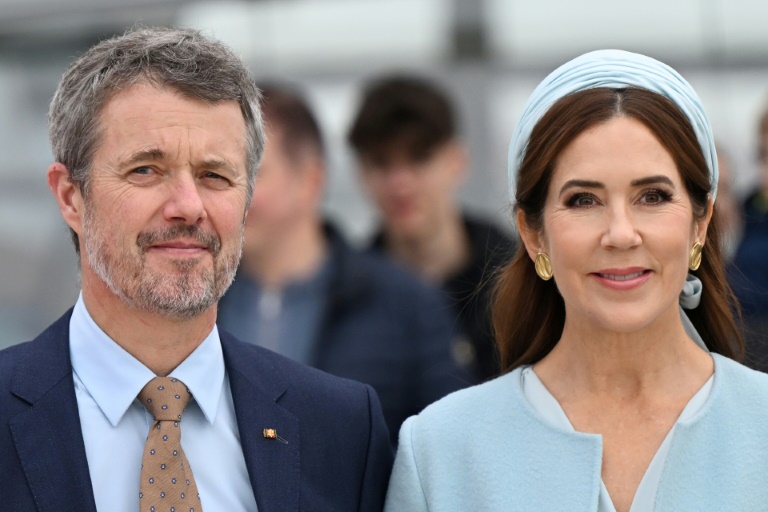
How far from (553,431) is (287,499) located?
0.65m

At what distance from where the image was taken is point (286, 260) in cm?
527

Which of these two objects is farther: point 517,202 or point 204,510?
point 517,202

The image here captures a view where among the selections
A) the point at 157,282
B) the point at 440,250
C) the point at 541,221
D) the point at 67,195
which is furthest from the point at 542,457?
the point at 440,250

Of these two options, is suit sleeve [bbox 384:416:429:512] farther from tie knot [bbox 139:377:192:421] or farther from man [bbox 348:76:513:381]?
man [bbox 348:76:513:381]

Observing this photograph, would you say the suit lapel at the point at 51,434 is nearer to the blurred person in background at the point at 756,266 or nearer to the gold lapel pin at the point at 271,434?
the gold lapel pin at the point at 271,434

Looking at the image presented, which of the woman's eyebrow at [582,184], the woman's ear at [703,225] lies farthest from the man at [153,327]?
the woman's ear at [703,225]

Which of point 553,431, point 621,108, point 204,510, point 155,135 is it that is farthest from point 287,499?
point 621,108

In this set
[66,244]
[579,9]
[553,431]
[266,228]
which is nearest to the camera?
[553,431]

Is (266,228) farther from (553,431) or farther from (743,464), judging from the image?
(743,464)

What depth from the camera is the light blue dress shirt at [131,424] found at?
311 cm

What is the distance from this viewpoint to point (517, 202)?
3490 millimetres

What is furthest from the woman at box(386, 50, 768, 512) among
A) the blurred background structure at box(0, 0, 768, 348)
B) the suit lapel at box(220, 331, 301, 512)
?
the blurred background structure at box(0, 0, 768, 348)

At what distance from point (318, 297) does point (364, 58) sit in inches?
71.9

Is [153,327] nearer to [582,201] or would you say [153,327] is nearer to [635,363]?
[582,201]
